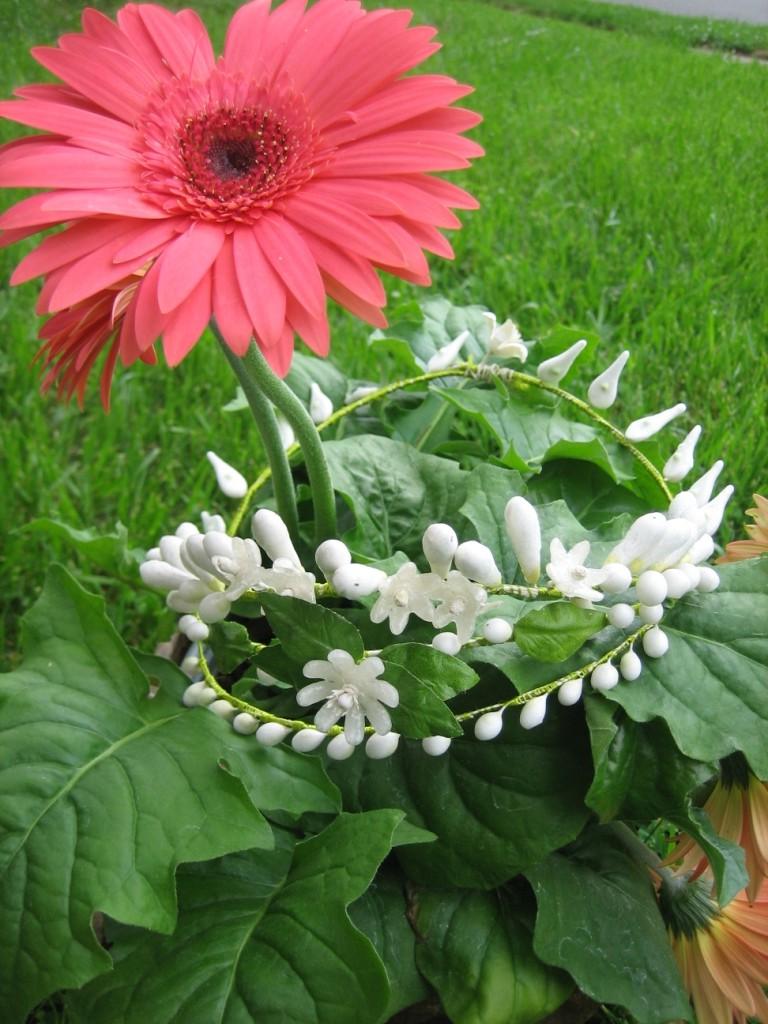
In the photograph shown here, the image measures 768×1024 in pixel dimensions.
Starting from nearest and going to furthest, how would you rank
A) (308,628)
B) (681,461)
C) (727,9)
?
(308,628)
(681,461)
(727,9)

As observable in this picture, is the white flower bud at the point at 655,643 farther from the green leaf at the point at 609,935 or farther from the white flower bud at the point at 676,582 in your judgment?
the green leaf at the point at 609,935

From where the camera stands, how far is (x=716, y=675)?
61 centimetres

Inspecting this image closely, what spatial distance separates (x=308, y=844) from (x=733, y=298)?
3.30 feet

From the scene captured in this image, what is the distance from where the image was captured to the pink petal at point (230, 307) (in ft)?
1.55

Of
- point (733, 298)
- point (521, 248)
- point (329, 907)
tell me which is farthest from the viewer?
point (521, 248)

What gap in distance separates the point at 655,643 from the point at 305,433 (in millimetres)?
247

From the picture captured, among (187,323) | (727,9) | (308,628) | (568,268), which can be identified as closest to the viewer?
(187,323)

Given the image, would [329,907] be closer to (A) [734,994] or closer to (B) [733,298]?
(A) [734,994]

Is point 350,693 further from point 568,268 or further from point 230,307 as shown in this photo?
point 568,268

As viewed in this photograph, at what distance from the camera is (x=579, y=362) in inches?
36.1

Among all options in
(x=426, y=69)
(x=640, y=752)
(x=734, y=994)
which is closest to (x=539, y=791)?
(x=640, y=752)

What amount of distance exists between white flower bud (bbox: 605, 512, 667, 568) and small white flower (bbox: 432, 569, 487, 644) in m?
0.10

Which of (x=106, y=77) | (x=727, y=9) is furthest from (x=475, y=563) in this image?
(x=727, y=9)

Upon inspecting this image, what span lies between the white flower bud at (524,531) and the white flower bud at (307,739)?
162 mm
